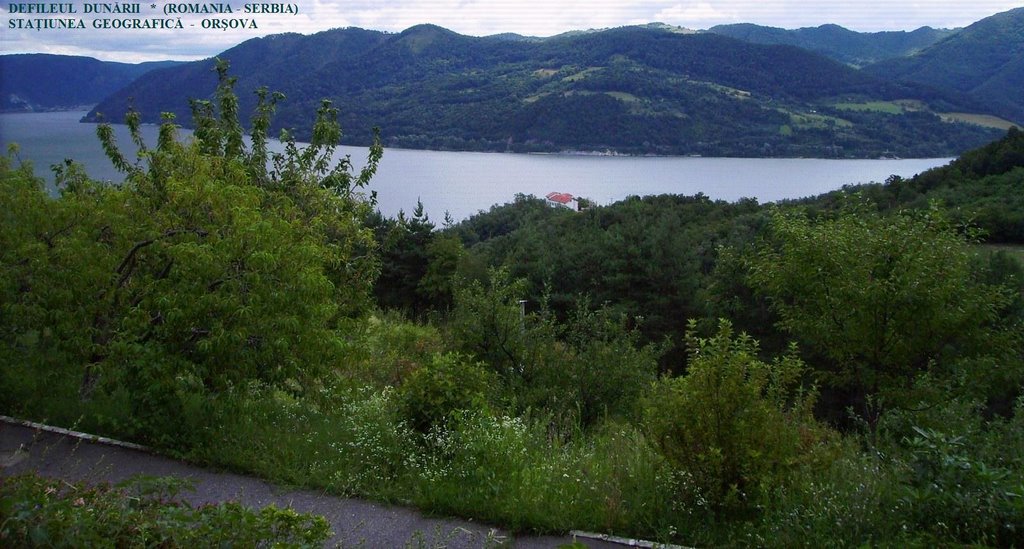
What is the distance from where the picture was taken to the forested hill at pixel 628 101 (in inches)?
3851

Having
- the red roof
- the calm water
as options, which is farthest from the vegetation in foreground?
the red roof

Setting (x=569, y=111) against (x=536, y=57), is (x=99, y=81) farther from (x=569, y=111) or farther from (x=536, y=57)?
(x=536, y=57)

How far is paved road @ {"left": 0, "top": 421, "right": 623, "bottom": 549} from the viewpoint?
182 inches

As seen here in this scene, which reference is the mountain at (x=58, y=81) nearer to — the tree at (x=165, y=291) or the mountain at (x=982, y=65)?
the tree at (x=165, y=291)

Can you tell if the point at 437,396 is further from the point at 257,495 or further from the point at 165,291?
the point at 165,291

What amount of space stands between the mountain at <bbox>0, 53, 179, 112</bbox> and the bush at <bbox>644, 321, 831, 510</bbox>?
33.3 ft

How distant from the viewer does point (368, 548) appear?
447cm

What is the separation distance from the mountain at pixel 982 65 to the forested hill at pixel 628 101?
759cm

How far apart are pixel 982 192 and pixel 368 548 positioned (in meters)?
49.5

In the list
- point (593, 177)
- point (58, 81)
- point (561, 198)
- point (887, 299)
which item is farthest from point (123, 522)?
point (593, 177)

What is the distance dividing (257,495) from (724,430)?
334 cm

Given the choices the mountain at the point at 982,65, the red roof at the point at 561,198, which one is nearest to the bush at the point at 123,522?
the red roof at the point at 561,198

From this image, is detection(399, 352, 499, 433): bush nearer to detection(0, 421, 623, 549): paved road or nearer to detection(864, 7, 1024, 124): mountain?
detection(0, 421, 623, 549): paved road

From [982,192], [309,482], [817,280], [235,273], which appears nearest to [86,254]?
[235,273]
